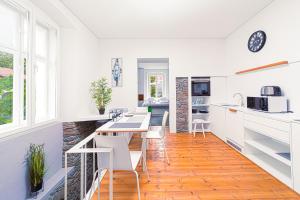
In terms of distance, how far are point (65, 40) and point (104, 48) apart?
5.70 ft

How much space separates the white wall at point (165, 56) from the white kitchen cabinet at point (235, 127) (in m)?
1.75

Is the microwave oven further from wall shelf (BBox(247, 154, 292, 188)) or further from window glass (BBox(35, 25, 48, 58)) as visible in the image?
window glass (BBox(35, 25, 48, 58))

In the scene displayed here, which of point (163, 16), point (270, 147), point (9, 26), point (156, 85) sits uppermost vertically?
point (163, 16)

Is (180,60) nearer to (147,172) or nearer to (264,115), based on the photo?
(264,115)

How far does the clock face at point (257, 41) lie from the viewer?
135 inches

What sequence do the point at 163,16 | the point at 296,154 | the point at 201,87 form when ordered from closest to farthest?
the point at 296,154, the point at 163,16, the point at 201,87

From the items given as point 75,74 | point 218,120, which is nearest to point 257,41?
point 218,120

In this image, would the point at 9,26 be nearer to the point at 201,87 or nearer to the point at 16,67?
the point at 16,67

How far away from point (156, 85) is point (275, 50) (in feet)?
20.6

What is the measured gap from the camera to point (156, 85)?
29.7 feet

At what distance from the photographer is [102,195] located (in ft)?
7.09

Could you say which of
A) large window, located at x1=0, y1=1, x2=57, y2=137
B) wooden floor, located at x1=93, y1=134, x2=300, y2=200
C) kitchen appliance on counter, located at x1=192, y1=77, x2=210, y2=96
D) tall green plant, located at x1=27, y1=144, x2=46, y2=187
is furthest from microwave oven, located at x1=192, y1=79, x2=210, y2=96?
→ tall green plant, located at x1=27, y1=144, x2=46, y2=187

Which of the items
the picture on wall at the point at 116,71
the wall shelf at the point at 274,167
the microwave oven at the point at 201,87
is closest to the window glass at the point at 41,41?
the picture on wall at the point at 116,71

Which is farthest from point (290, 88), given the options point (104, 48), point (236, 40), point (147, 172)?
point (104, 48)
